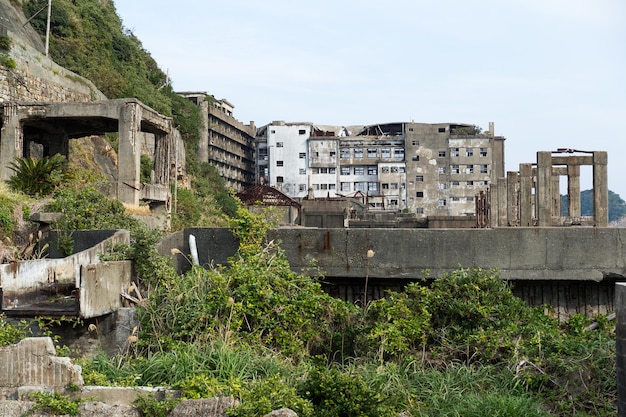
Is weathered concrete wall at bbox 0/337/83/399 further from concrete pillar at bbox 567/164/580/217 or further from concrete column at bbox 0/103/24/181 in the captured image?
concrete pillar at bbox 567/164/580/217

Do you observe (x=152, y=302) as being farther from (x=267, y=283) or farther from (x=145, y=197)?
(x=145, y=197)

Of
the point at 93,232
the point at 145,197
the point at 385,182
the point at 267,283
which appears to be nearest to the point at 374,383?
the point at 267,283

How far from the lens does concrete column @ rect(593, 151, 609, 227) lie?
18.8 m

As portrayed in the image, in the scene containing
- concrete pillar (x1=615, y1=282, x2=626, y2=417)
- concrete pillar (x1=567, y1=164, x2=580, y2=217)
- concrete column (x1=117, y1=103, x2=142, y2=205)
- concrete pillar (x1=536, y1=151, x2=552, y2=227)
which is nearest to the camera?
concrete pillar (x1=615, y1=282, x2=626, y2=417)

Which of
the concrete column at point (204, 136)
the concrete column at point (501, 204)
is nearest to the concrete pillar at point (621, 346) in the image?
the concrete column at point (501, 204)

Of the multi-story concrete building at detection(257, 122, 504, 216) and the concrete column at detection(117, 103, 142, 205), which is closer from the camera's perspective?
the concrete column at detection(117, 103, 142, 205)

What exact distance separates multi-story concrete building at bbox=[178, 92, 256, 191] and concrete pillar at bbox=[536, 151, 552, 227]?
155ft

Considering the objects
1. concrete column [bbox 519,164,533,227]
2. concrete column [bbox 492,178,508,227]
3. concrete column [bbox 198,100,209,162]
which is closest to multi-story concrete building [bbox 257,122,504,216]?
concrete column [bbox 198,100,209,162]

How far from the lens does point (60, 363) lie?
5.85 m

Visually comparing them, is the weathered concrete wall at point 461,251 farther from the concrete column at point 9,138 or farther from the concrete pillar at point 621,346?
the concrete column at point 9,138

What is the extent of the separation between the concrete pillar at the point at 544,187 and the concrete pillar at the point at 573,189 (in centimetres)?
235

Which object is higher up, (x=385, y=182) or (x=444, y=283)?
(x=385, y=182)

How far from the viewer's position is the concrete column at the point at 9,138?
16.2 m

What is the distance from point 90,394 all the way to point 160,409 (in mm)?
832
